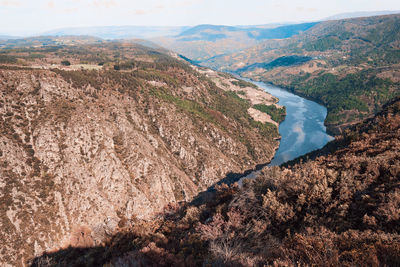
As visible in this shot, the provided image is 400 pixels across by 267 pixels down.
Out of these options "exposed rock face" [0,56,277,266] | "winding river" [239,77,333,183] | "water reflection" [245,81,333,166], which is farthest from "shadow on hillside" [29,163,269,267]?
"water reflection" [245,81,333,166]

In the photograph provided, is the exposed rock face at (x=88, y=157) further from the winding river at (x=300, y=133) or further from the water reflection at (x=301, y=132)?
the water reflection at (x=301, y=132)

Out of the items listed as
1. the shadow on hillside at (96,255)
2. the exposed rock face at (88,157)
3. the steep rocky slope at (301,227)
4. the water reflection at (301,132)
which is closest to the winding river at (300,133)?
the water reflection at (301,132)

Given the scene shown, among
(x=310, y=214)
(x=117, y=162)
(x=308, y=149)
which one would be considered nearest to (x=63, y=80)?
(x=117, y=162)

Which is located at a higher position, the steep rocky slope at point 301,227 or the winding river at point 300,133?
the steep rocky slope at point 301,227

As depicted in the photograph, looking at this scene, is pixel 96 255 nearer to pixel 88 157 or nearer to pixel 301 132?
pixel 88 157

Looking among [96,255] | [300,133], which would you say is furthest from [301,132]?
[96,255]

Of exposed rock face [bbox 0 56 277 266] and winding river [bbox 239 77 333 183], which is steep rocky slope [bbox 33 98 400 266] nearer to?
exposed rock face [bbox 0 56 277 266]
